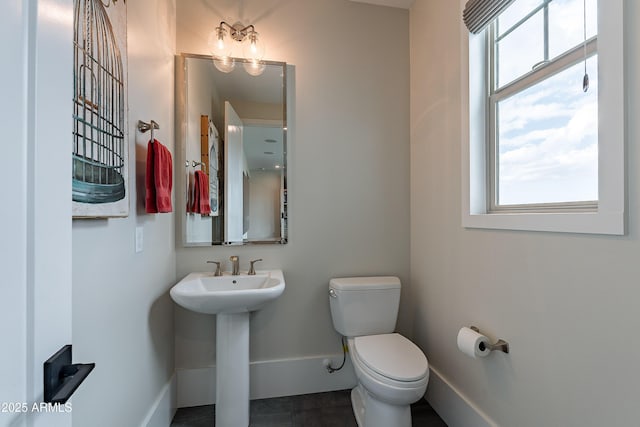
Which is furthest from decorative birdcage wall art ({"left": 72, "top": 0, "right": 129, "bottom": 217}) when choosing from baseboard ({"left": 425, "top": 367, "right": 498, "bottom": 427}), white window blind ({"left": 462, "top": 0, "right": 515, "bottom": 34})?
baseboard ({"left": 425, "top": 367, "right": 498, "bottom": 427})

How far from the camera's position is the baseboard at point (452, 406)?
143 cm

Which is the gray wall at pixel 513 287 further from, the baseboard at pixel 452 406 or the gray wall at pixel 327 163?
the gray wall at pixel 327 163

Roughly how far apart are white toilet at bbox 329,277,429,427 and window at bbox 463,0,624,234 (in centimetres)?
74

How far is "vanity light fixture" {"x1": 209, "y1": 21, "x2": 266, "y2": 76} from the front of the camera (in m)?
1.84

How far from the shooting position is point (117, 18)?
1051mm

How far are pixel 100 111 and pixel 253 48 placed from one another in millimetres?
1216

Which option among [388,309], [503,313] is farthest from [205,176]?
[503,313]

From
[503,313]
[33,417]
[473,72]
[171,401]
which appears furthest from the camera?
[171,401]

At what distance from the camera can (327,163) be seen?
78.2 inches

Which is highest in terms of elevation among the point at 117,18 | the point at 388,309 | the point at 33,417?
the point at 117,18

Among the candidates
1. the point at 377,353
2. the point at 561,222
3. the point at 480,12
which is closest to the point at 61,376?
the point at 377,353

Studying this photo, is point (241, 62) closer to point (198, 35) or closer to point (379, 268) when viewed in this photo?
point (198, 35)

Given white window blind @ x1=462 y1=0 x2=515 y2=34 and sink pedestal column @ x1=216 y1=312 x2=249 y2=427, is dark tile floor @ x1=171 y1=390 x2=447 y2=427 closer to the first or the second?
sink pedestal column @ x1=216 y1=312 x2=249 y2=427

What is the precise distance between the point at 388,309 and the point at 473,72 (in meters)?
1.45
